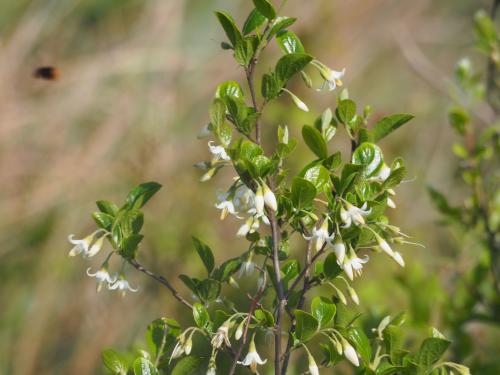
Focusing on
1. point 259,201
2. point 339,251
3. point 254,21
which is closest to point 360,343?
point 339,251

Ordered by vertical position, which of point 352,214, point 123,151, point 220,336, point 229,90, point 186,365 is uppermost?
point 229,90

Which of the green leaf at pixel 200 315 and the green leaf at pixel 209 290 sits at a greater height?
the green leaf at pixel 200 315

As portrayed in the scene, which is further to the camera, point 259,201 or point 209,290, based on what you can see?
point 209,290

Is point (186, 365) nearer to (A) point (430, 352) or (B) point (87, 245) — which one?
(B) point (87, 245)

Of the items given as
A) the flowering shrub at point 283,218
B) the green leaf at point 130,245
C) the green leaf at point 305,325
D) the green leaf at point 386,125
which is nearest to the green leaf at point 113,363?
the flowering shrub at point 283,218

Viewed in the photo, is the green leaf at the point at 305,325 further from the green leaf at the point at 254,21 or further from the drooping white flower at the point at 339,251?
the green leaf at the point at 254,21

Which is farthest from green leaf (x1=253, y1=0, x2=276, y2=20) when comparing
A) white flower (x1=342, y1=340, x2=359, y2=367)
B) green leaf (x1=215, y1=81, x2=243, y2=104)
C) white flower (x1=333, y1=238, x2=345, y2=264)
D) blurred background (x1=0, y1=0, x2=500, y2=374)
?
blurred background (x1=0, y1=0, x2=500, y2=374)

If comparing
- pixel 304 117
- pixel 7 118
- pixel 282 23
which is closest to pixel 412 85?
pixel 304 117

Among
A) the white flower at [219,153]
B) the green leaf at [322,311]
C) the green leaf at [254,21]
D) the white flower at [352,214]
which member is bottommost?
the green leaf at [322,311]
